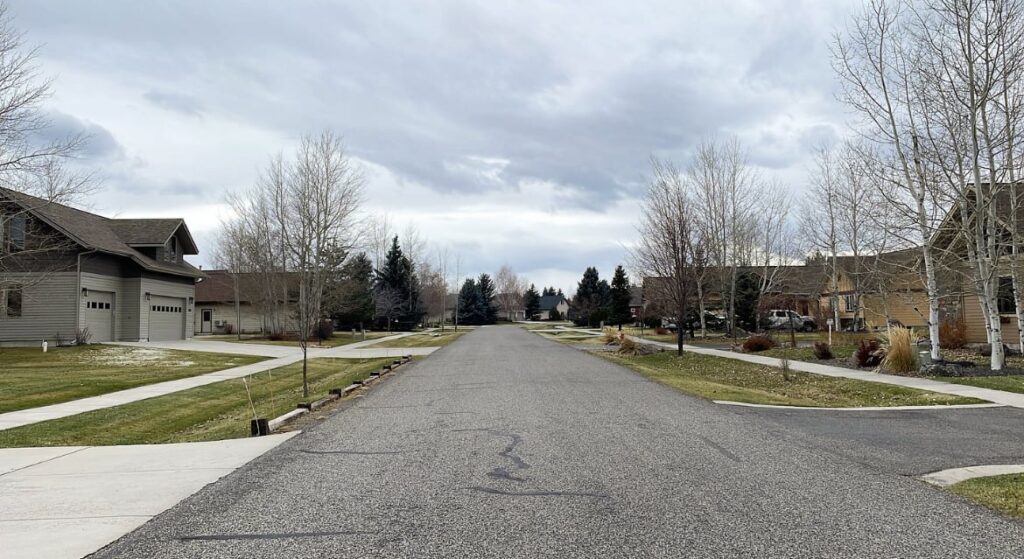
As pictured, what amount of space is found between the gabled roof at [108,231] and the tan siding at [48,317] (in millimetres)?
1955

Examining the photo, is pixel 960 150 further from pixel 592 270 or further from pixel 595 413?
pixel 592 270

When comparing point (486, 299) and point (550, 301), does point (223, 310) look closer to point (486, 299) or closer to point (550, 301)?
point (486, 299)

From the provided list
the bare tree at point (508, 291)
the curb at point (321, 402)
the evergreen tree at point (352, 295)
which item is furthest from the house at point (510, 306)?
the curb at point (321, 402)

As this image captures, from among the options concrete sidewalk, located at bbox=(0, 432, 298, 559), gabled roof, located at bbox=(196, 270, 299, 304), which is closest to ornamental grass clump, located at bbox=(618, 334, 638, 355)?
concrete sidewalk, located at bbox=(0, 432, 298, 559)

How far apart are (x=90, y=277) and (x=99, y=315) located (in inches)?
85.0

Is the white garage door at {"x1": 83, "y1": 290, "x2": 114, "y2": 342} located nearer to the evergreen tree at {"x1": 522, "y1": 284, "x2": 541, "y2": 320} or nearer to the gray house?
the gray house

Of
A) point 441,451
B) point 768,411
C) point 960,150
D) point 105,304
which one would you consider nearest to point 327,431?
point 441,451

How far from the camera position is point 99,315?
102 ft

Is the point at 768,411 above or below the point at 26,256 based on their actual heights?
below

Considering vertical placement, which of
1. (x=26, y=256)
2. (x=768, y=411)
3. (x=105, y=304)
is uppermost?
(x=26, y=256)

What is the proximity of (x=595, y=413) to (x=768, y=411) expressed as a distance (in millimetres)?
3085

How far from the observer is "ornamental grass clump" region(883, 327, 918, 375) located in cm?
1677

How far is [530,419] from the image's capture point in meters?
9.95

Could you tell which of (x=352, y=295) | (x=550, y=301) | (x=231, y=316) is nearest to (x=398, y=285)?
(x=231, y=316)
